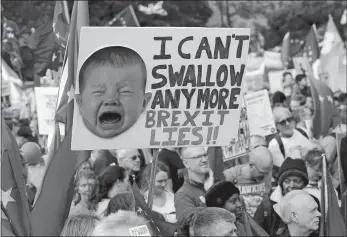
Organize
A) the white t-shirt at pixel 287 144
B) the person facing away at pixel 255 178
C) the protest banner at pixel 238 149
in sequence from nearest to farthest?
the person facing away at pixel 255 178
the protest banner at pixel 238 149
the white t-shirt at pixel 287 144

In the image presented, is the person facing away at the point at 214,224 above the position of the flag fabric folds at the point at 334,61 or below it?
below

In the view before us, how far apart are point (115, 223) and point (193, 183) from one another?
373 centimetres

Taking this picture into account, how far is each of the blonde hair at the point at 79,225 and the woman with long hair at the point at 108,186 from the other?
2.19m

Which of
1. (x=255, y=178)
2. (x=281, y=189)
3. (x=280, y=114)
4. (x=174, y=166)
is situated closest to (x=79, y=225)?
(x=281, y=189)

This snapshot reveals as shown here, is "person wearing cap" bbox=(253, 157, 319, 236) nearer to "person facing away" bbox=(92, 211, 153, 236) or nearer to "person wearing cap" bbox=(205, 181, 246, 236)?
"person wearing cap" bbox=(205, 181, 246, 236)

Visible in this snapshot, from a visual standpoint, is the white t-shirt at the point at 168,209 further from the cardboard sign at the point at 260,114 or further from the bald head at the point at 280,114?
the cardboard sign at the point at 260,114

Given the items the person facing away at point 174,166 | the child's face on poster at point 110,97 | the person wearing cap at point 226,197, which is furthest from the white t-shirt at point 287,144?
the child's face on poster at point 110,97

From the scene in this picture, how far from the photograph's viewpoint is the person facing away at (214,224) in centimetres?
529

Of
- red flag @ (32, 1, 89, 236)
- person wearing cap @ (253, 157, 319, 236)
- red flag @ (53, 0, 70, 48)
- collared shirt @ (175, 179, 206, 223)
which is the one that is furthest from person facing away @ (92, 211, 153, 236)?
red flag @ (53, 0, 70, 48)

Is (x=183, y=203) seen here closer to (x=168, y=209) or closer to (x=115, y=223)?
(x=168, y=209)

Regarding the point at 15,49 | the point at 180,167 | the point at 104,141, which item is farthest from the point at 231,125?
the point at 15,49

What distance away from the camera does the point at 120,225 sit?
3.50 m

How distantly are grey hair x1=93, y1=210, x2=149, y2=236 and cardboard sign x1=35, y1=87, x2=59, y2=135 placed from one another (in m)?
6.87

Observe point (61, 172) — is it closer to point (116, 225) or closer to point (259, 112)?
point (116, 225)
